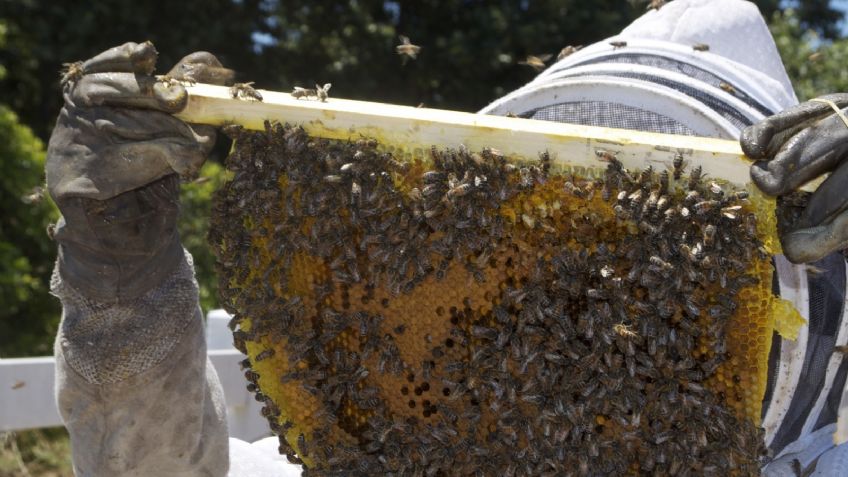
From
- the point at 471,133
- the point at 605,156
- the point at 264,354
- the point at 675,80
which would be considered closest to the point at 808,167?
the point at 605,156

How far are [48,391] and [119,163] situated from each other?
5151mm

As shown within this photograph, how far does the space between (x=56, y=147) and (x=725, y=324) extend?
2.17m

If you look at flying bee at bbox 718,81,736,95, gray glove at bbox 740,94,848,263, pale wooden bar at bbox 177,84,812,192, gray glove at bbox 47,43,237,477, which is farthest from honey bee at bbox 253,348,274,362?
flying bee at bbox 718,81,736,95

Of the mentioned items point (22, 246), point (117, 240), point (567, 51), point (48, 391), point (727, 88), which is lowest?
point (48, 391)

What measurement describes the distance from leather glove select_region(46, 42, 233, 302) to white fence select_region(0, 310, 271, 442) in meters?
4.25

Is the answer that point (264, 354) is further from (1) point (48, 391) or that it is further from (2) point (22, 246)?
(2) point (22, 246)

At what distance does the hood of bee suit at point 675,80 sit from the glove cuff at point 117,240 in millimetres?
1220

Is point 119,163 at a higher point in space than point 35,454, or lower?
higher

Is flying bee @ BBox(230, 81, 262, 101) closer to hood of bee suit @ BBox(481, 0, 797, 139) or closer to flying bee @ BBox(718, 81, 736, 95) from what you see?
hood of bee suit @ BBox(481, 0, 797, 139)

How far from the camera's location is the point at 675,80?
10.6 feet

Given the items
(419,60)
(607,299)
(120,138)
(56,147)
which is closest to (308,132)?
(120,138)

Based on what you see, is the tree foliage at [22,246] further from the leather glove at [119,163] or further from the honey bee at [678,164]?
the honey bee at [678,164]

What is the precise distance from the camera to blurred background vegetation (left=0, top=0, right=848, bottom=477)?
560 inches

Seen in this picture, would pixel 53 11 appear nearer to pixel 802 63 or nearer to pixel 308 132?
pixel 802 63
